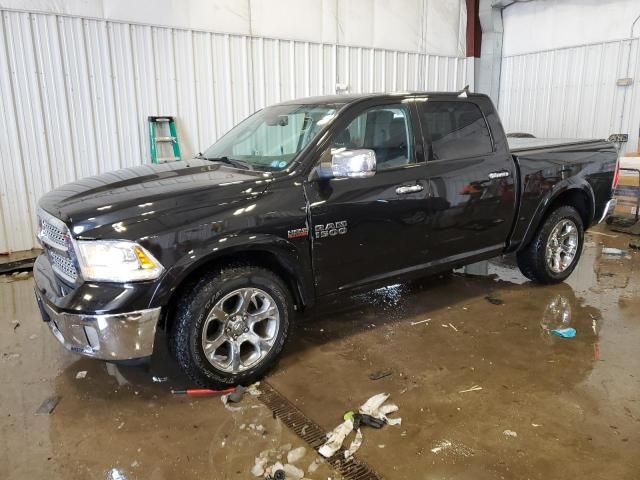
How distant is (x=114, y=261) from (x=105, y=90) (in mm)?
4816


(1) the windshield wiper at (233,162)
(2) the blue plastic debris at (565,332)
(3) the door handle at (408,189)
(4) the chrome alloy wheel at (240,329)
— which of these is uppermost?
(1) the windshield wiper at (233,162)

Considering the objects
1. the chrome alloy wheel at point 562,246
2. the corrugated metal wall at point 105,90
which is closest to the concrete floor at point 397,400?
the chrome alloy wheel at point 562,246

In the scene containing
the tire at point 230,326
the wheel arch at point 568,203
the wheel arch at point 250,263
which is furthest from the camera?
the wheel arch at point 568,203

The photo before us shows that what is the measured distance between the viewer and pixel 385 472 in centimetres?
231

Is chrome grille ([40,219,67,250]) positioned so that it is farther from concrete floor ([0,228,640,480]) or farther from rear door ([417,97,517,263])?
rear door ([417,97,517,263])

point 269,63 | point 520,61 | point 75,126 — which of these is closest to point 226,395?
point 75,126

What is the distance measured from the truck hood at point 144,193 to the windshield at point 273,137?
0.73ft

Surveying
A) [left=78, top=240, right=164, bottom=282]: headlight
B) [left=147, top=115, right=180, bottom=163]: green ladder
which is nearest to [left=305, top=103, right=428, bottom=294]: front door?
[left=78, top=240, right=164, bottom=282]: headlight

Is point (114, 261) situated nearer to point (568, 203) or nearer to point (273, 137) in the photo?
point (273, 137)

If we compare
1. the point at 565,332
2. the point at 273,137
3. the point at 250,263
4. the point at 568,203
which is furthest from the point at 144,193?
the point at 568,203

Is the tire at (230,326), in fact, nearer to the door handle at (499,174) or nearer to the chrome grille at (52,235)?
the chrome grille at (52,235)

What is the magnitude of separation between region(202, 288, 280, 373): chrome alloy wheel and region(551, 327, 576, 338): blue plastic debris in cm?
221

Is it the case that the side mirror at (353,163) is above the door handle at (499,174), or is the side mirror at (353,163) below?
above

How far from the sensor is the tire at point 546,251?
4.56 meters
